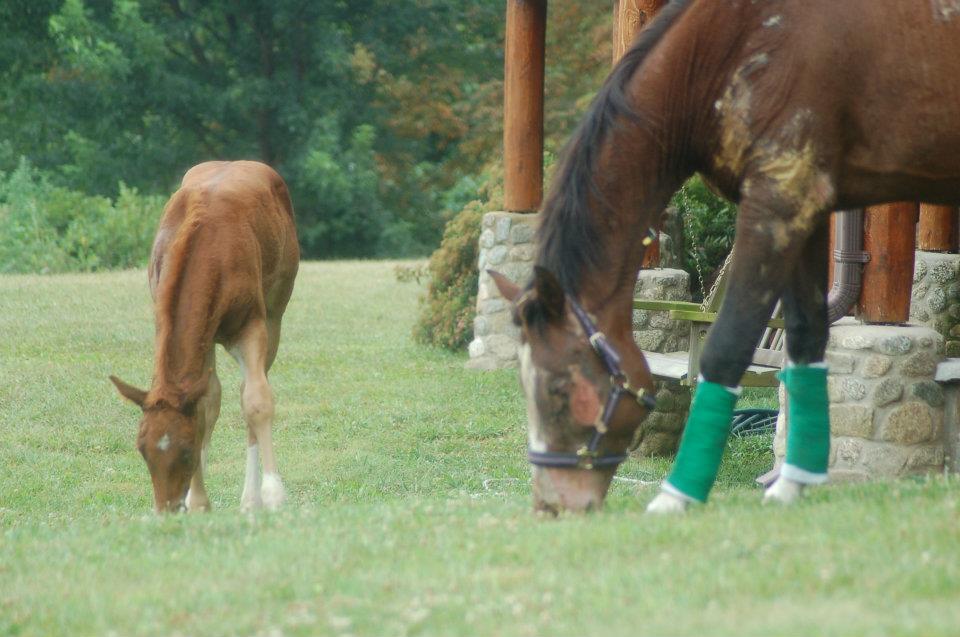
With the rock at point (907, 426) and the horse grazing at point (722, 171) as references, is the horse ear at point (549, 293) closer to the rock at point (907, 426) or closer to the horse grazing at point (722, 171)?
the horse grazing at point (722, 171)

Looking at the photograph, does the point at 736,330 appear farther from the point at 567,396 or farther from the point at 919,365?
the point at 919,365

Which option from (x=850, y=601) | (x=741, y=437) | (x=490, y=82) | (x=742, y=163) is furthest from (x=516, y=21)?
(x=490, y=82)

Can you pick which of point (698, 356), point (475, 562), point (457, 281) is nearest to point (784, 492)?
point (475, 562)

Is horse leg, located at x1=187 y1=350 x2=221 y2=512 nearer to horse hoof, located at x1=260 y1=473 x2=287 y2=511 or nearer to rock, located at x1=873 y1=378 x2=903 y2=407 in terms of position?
horse hoof, located at x1=260 y1=473 x2=287 y2=511

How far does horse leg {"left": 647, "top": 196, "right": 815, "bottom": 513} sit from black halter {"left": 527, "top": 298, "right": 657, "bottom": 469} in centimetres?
24

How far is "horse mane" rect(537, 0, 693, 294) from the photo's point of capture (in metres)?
5.04

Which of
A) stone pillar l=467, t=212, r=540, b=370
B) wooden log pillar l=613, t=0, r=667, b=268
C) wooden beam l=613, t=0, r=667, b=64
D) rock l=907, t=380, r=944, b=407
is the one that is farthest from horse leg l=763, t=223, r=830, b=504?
stone pillar l=467, t=212, r=540, b=370

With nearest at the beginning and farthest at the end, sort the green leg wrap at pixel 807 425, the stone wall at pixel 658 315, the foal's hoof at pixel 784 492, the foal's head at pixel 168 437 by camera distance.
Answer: the foal's hoof at pixel 784 492 → the green leg wrap at pixel 807 425 → the foal's head at pixel 168 437 → the stone wall at pixel 658 315

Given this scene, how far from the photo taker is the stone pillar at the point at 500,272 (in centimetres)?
1285

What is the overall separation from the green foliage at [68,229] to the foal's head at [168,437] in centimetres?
1800

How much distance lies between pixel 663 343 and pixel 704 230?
281cm

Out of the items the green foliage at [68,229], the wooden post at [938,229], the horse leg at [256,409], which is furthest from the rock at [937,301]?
the green foliage at [68,229]

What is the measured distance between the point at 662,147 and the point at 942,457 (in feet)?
9.65

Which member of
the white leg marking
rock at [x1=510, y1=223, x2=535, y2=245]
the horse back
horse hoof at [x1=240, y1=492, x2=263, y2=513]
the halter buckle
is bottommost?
horse hoof at [x1=240, y1=492, x2=263, y2=513]
